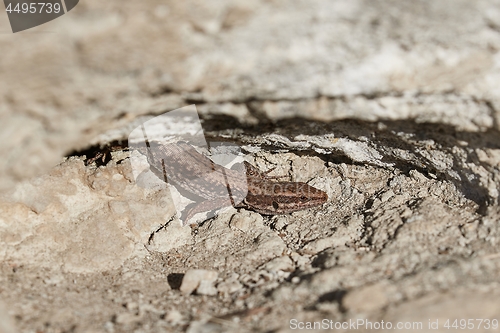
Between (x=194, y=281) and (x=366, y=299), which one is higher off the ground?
(x=366, y=299)

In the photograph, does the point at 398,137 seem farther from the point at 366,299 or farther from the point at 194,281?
the point at 194,281

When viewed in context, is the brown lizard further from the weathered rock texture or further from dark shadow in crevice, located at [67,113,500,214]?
dark shadow in crevice, located at [67,113,500,214]

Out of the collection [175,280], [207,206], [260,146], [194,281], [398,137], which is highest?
[398,137]

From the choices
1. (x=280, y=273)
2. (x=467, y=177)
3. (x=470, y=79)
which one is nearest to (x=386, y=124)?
(x=470, y=79)

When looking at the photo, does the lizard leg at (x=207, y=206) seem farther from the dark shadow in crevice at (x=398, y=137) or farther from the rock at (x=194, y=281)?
the rock at (x=194, y=281)

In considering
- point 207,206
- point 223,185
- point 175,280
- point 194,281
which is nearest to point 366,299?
point 194,281

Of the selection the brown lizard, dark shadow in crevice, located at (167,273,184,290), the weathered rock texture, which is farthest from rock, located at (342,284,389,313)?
the brown lizard

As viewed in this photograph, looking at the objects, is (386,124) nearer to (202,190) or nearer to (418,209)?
(418,209)
